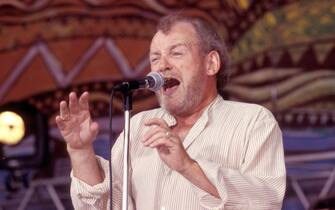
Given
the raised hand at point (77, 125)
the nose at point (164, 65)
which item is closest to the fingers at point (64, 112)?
the raised hand at point (77, 125)

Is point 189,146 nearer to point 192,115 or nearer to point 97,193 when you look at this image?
point 192,115

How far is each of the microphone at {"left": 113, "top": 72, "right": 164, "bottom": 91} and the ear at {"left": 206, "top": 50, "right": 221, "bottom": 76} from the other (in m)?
0.37

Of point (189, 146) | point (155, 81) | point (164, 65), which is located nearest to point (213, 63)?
point (164, 65)

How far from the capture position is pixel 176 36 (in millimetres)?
2492

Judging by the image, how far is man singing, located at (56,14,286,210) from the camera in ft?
7.22

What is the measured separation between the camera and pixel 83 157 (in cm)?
238

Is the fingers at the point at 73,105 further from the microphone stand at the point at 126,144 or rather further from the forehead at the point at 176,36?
the forehead at the point at 176,36

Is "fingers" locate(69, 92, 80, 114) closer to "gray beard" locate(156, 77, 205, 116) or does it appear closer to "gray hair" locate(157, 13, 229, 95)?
"gray beard" locate(156, 77, 205, 116)

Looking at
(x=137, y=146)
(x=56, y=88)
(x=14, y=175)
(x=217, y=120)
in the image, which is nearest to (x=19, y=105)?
(x=14, y=175)

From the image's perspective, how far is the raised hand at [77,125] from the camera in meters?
2.31

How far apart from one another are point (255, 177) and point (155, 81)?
1.34 feet

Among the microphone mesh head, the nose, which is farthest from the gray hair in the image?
the microphone mesh head

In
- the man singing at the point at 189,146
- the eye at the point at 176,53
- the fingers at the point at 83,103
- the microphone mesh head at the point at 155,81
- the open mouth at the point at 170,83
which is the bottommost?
the man singing at the point at 189,146

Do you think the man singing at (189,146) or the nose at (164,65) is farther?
the nose at (164,65)
